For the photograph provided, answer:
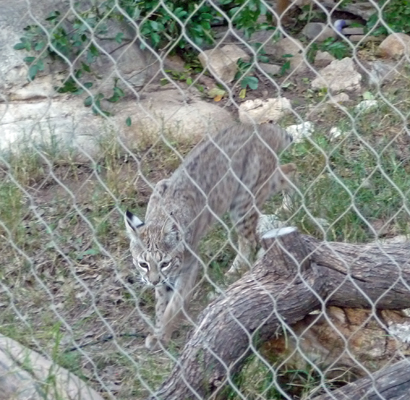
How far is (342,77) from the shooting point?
5.29m

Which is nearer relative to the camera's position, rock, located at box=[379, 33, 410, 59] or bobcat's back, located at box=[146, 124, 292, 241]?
bobcat's back, located at box=[146, 124, 292, 241]

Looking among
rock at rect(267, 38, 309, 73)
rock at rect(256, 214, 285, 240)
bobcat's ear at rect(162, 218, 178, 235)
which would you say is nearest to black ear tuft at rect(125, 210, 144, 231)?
bobcat's ear at rect(162, 218, 178, 235)

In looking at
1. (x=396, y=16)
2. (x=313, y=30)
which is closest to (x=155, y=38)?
(x=313, y=30)

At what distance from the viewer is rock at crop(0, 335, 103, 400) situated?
2805mm

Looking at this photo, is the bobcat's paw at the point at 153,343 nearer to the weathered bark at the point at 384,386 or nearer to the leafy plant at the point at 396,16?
the weathered bark at the point at 384,386

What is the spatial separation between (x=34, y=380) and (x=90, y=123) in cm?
228

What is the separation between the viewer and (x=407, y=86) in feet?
16.2

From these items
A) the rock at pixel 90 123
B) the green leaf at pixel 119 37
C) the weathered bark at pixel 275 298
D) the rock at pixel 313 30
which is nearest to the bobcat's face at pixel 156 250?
the weathered bark at pixel 275 298

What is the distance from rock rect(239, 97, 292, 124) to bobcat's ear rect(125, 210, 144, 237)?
1126 millimetres

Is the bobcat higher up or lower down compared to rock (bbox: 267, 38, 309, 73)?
higher up

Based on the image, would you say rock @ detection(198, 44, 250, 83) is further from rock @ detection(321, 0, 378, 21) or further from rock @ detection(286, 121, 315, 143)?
rock @ detection(286, 121, 315, 143)

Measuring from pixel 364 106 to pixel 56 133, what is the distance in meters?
1.59

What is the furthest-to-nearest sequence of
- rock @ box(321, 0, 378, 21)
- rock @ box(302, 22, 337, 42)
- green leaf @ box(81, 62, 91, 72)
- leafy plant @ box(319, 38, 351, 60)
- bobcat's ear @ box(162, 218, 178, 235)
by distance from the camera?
rock @ box(321, 0, 378, 21), rock @ box(302, 22, 337, 42), leafy plant @ box(319, 38, 351, 60), green leaf @ box(81, 62, 91, 72), bobcat's ear @ box(162, 218, 178, 235)

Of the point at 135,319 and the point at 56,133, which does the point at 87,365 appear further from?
the point at 56,133
